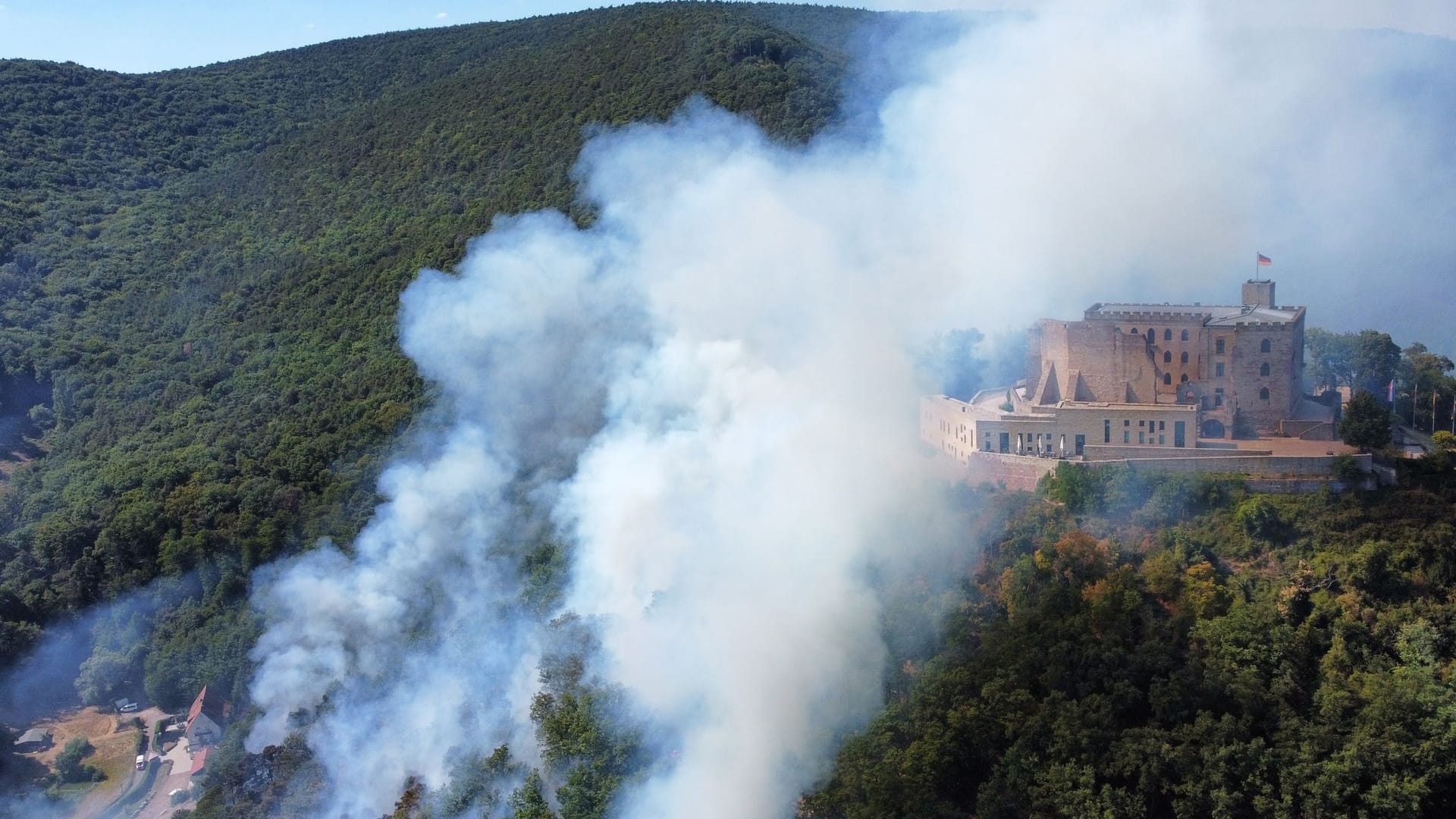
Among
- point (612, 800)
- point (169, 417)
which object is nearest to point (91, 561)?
point (169, 417)

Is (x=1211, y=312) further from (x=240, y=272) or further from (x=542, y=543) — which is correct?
(x=240, y=272)

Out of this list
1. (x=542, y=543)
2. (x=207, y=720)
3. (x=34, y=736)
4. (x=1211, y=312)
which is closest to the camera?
(x=1211, y=312)

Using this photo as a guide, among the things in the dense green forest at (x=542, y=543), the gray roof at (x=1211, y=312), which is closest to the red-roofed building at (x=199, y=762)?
the dense green forest at (x=542, y=543)

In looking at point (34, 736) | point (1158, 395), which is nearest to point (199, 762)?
point (34, 736)

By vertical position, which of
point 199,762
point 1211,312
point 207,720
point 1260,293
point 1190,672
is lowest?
point 199,762

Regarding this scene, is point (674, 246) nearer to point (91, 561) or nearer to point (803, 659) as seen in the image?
point (803, 659)

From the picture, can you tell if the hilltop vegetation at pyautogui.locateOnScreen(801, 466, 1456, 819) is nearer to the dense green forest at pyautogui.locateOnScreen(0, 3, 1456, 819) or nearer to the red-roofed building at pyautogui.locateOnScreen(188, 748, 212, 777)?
the dense green forest at pyautogui.locateOnScreen(0, 3, 1456, 819)

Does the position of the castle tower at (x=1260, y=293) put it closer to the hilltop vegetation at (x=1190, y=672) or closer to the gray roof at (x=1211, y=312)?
the gray roof at (x=1211, y=312)

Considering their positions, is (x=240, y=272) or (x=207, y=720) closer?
(x=207, y=720)
